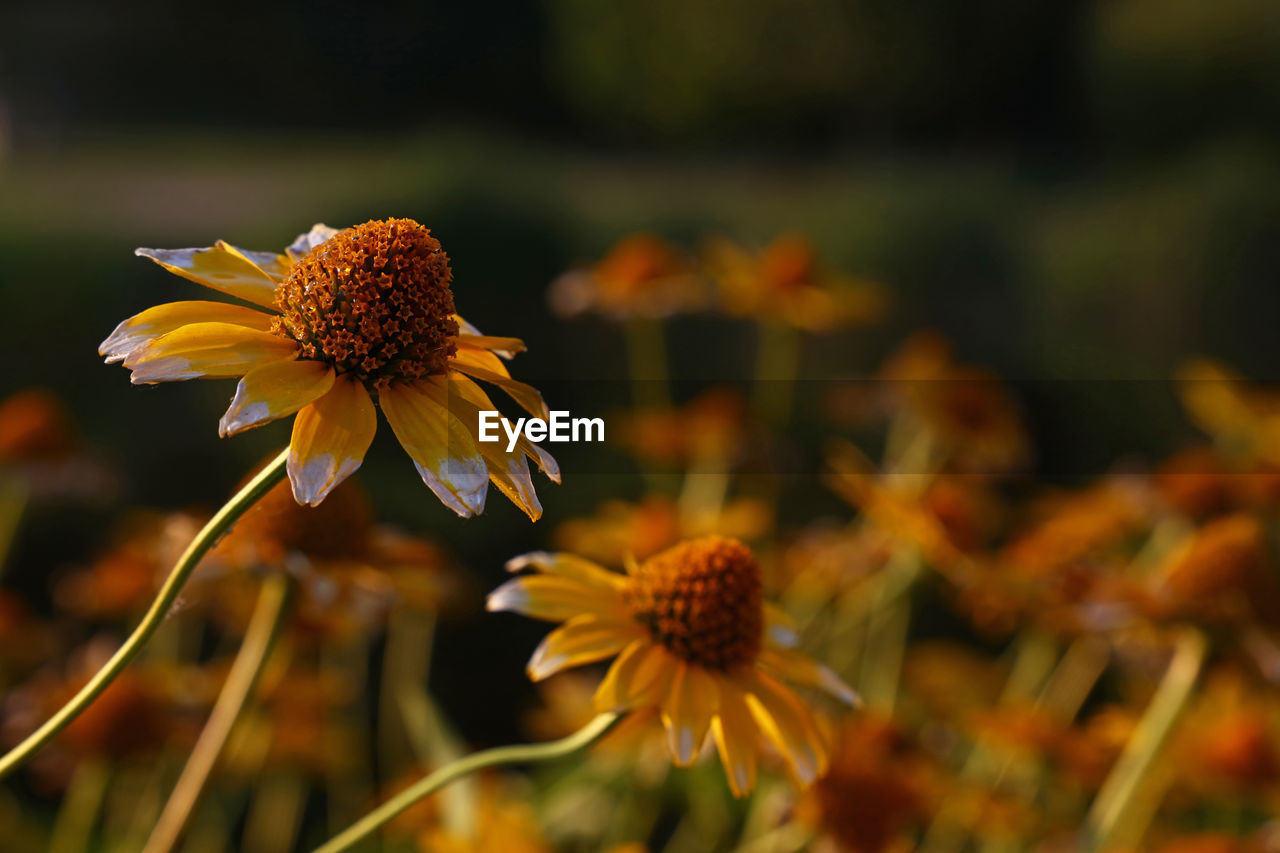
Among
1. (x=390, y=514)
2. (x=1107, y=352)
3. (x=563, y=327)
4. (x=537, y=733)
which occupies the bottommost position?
(x=1107, y=352)

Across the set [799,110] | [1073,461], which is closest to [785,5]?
[799,110]

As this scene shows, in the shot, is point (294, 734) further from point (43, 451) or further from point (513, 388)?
point (513, 388)

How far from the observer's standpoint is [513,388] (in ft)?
0.99

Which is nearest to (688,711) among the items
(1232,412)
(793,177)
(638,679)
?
(638,679)

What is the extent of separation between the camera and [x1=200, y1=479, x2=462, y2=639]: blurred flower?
0.44 m

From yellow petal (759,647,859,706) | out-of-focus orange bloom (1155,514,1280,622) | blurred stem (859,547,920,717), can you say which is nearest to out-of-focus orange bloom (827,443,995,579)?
blurred stem (859,547,920,717)

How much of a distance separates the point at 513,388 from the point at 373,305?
0.15ft

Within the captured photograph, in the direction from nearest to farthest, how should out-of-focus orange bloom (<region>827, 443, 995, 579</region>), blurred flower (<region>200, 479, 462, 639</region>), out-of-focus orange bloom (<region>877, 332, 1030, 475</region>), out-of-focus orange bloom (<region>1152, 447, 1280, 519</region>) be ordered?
1. blurred flower (<region>200, 479, 462, 639</region>)
2. out-of-focus orange bloom (<region>827, 443, 995, 579</region>)
3. out-of-focus orange bloom (<region>1152, 447, 1280, 519</region>)
4. out-of-focus orange bloom (<region>877, 332, 1030, 475</region>)

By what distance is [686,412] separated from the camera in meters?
1.08

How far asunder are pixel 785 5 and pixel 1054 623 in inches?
169

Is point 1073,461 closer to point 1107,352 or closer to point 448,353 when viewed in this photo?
point 1107,352

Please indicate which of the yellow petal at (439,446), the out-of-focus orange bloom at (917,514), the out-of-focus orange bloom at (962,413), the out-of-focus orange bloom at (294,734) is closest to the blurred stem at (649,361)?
the out-of-focus orange bloom at (962,413)

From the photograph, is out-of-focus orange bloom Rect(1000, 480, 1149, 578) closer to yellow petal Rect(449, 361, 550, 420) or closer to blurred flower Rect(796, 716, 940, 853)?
blurred flower Rect(796, 716, 940, 853)

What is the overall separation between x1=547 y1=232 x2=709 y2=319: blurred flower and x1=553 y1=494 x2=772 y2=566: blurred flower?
26cm
